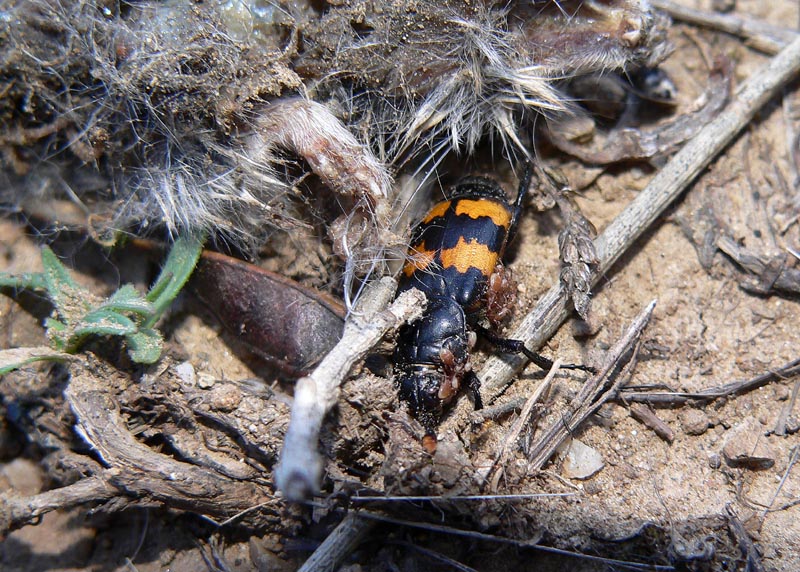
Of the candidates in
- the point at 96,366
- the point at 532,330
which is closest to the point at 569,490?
the point at 532,330

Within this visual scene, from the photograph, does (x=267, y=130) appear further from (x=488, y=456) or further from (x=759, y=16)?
(x=759, y=16)

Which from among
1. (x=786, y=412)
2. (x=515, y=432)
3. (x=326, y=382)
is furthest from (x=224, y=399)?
(x=786, y=412)

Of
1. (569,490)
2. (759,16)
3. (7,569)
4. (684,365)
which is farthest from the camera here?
(759,16)

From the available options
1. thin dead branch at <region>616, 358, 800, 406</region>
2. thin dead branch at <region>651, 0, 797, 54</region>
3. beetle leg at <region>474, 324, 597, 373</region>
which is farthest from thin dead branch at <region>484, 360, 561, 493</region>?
thin dead branch at <region>651, 0, 797, 54</region>

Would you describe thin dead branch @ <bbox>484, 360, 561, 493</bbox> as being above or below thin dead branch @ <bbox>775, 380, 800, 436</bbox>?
below

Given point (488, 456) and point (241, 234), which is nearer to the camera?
point (488, 456)

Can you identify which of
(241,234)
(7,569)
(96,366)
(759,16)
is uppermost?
(759,16)

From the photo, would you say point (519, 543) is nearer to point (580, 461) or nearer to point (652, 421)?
point (580, 461)

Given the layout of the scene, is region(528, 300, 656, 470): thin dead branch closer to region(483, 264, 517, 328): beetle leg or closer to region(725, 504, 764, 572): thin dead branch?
region(483, 264, 517, 328): beetle leg
